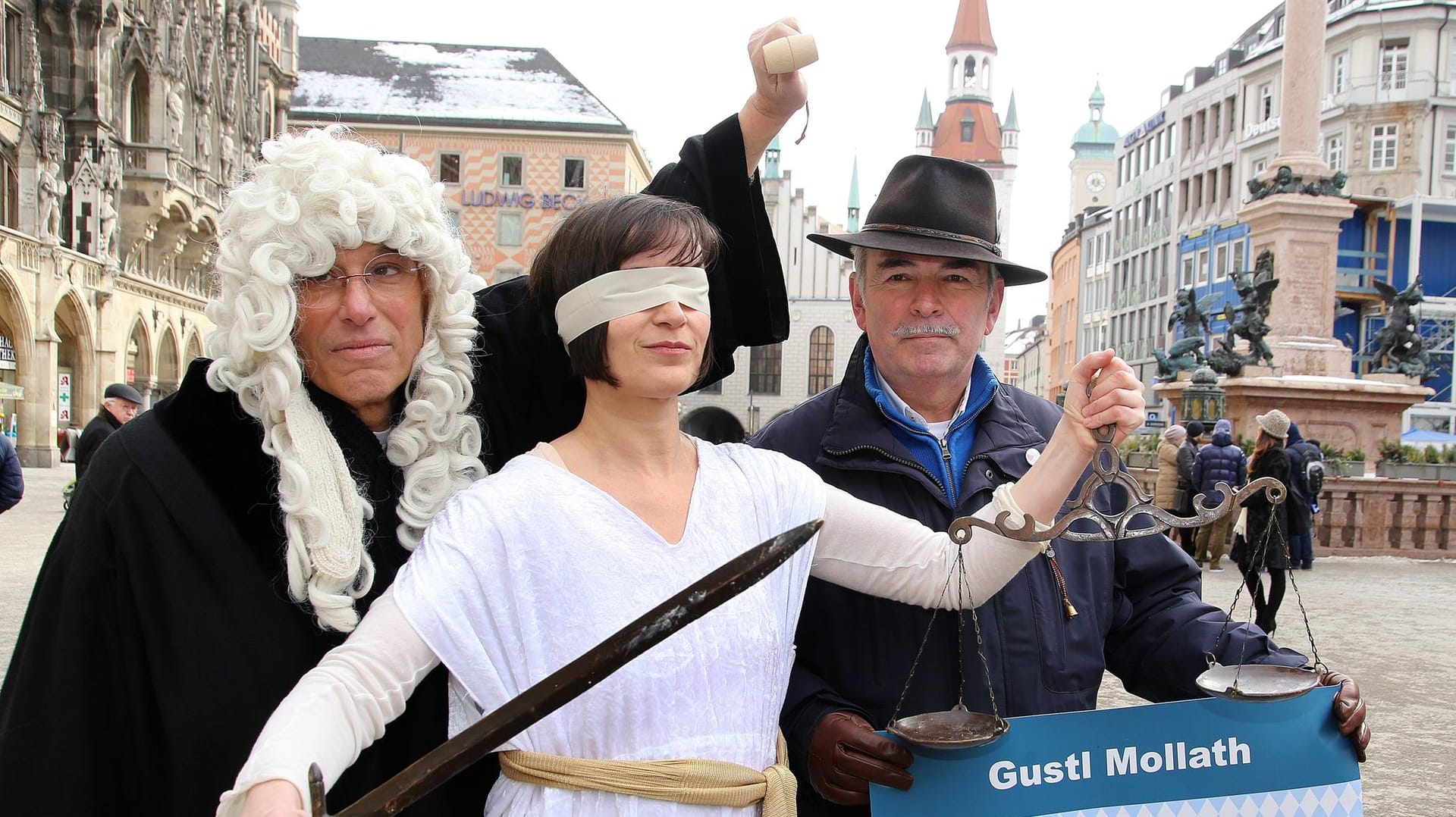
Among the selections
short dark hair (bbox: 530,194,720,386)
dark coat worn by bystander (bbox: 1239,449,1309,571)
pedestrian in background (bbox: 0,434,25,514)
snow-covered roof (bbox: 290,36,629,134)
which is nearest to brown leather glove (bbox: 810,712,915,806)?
short dark hair (bbox: 530,194,720,386)

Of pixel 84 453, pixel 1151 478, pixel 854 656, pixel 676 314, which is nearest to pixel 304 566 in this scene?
pixel 676 314

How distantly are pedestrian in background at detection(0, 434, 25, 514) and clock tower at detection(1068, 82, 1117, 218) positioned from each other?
92.5m

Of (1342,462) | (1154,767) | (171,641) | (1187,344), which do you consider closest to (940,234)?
(1154,767)

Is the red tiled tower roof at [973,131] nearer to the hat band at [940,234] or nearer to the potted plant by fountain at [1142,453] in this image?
the potted plant by fountain at [1142,453]

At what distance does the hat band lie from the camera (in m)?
2.55

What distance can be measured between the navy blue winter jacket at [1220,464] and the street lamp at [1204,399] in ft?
16.7

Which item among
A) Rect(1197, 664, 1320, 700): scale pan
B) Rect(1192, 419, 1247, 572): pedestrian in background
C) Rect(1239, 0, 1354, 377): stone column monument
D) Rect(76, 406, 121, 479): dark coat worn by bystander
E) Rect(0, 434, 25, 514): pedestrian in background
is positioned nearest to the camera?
Rect(1197, 664, 1320, 700): scale pan

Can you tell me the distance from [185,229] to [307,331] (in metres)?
34.6

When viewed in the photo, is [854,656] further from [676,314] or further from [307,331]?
[307,331]

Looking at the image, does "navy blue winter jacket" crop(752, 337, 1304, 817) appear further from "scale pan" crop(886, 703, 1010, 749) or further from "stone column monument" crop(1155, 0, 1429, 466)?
"stone column monument" crop(1155, 0, 1429, 466)

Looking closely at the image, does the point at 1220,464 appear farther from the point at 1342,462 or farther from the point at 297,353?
the point at 297,353

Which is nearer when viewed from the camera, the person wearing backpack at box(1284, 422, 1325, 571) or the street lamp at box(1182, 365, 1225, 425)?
the person wearing backpack at box(1284, 422, 1325, 571)

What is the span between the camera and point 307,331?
205 centimetres

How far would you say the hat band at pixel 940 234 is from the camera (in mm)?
2549
